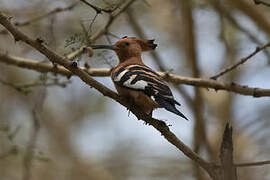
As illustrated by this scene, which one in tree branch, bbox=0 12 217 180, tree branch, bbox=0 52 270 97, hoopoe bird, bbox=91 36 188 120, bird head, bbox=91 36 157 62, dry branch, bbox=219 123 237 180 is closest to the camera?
dry branch, bbox=219 123 237 180

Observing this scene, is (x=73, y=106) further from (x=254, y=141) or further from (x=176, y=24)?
(x=254, y=141)

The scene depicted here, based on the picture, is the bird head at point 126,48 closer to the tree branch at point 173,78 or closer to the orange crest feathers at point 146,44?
the orange crest feathers at point 146,44

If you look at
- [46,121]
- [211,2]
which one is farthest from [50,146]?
[211,2]

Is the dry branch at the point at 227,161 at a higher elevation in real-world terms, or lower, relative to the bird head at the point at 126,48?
lower

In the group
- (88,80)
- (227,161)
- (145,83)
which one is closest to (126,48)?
(145,83)

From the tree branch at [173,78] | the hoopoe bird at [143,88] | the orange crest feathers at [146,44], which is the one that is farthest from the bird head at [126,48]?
the hoopoe bird at [143,88]

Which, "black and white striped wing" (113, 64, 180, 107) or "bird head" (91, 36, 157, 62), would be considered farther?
"bird head" (91, 36, 157, 62)

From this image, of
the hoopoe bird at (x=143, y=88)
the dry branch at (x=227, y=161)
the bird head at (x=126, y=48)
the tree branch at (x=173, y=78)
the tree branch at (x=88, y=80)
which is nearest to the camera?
the dry branch at (x=227, y=161)

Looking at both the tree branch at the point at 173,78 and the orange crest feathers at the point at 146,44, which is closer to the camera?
the tree branch at the point at 173,78

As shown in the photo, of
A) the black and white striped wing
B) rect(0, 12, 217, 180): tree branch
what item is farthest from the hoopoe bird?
rect(0, 12, 217, 180): tree branch

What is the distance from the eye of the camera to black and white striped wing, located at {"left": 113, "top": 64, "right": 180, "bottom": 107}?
3484 millimetres

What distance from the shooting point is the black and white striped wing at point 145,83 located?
3484 mm

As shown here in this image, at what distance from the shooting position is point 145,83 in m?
3.54

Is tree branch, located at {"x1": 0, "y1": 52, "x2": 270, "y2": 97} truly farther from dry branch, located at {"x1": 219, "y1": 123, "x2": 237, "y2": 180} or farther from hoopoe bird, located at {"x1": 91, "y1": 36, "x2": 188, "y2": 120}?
dry branch, located at {"x1": 219, "y1": 123, "x2": 237, "y2": 180}
